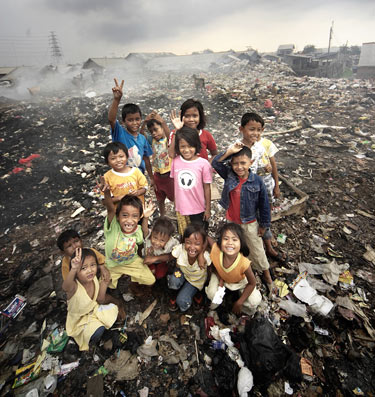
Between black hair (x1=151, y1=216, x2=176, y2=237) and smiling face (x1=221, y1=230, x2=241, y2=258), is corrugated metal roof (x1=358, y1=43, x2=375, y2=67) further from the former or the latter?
black hair (x1=151, y1=216, x2=176, y2=237)

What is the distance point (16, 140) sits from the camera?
718 centimetres

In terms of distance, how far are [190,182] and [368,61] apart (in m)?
27.6

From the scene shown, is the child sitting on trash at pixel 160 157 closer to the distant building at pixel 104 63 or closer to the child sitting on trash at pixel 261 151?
the child sitting on trash at pixel 261 151

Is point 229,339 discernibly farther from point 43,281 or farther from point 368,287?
point 43,281

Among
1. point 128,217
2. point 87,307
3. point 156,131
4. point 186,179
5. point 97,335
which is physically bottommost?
point 97,335

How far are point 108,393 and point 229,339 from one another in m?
1.14

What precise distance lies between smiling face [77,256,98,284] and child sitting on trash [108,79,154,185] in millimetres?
1199

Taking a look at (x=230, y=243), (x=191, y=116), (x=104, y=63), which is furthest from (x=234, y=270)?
(x=104, y=63)

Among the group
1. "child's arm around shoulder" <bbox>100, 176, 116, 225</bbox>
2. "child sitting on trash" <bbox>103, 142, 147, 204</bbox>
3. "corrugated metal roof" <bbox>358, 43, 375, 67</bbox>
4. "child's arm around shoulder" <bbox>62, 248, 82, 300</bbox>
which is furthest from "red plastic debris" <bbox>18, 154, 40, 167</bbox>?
"corrugated metal roof" <bbox>358, 43, 375, 67</bbox>

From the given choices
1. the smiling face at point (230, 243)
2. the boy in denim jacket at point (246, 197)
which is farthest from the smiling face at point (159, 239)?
the boy in denim jacket at point (246, 197)

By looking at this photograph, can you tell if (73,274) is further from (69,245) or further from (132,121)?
(132,121)

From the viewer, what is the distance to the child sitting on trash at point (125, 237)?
2178mm

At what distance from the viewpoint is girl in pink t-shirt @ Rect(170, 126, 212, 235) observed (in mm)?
2170

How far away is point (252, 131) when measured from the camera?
2283 millimetres
